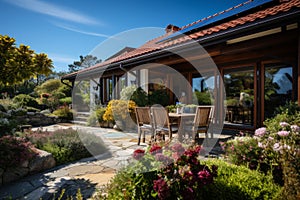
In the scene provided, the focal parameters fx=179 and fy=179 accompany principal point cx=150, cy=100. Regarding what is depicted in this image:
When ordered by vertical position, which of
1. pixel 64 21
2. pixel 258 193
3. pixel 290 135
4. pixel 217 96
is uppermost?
pixel 64 21

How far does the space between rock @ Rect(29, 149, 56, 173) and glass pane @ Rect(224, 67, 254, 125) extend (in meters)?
5.43

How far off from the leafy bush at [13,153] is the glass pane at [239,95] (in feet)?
18.8

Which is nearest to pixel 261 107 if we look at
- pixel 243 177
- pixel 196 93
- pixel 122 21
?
pixel 196 93

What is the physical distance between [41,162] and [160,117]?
2.27 meters

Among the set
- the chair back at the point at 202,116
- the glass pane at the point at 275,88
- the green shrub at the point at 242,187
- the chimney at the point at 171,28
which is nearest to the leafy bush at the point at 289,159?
the green shrub at the point at 242,187

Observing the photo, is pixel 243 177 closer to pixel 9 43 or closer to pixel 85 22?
pixel 9 43

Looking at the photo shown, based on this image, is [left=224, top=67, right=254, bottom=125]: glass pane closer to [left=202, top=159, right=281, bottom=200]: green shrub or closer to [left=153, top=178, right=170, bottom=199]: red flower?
[left=202, top=159, right=281, bottom=200]: green shrub

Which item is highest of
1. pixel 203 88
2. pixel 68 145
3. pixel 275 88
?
pixel 203 88

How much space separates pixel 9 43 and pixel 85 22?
11.5ft

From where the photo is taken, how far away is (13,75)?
2.80m

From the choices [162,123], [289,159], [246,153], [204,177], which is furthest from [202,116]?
[204,177]

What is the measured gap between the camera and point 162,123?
3.84m

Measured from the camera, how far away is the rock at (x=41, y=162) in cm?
282

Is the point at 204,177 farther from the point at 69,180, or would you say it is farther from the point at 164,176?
the point at 69,180
